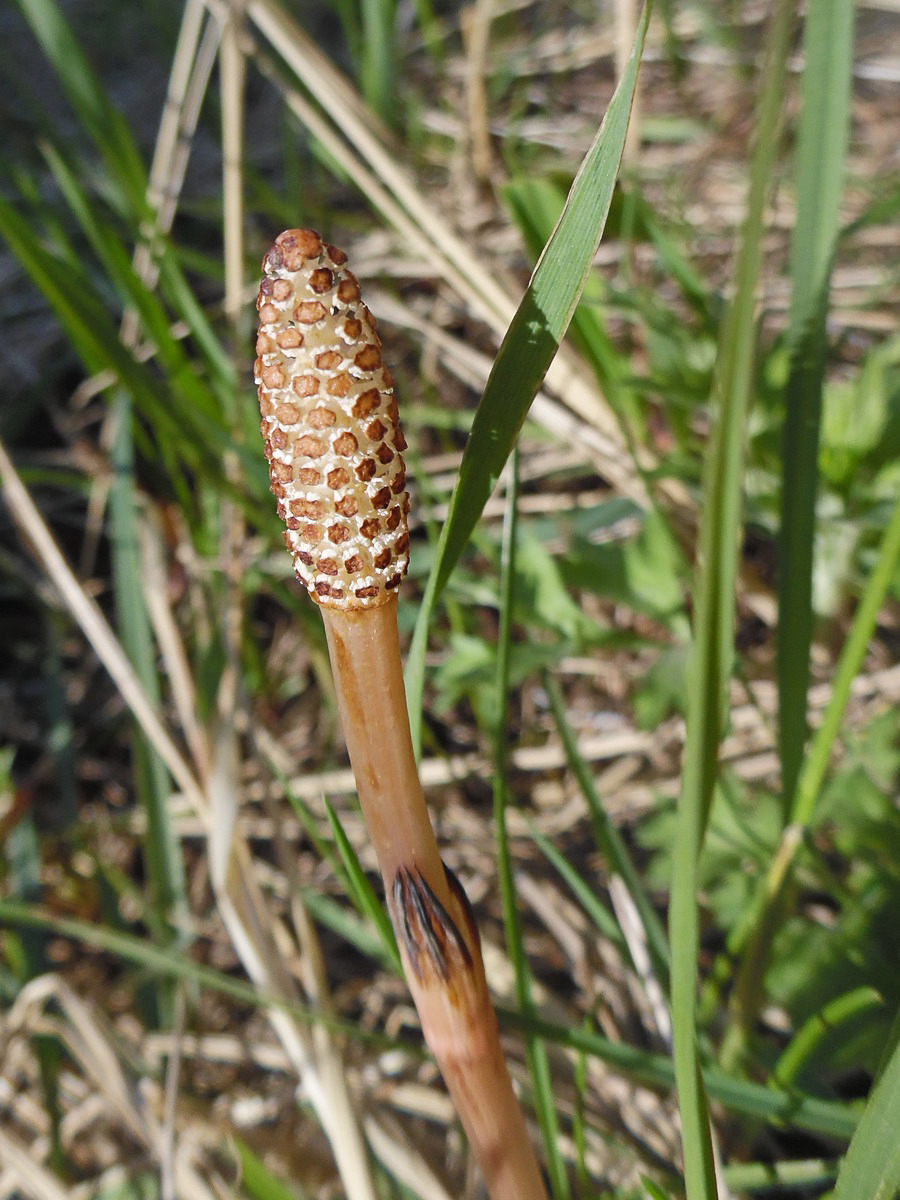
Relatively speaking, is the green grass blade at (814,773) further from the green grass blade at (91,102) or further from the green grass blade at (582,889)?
the green grass blade at (91,102)

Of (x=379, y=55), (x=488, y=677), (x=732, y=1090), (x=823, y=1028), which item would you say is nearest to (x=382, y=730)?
(x=732, y=1090)

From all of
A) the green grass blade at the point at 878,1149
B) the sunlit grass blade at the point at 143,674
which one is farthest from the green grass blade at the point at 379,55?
the green grass blade at the point at 878,1149

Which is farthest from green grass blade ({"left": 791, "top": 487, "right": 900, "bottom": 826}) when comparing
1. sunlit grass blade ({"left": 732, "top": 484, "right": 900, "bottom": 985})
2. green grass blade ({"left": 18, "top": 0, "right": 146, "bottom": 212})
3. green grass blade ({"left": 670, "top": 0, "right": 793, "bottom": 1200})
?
green grass blade ({"left": 18, "top": 0, "right": 146, "bottom": 212})

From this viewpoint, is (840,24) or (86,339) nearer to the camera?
(840,24)

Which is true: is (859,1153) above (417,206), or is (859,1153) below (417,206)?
below

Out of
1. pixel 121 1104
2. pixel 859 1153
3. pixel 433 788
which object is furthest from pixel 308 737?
pixel 859 1153

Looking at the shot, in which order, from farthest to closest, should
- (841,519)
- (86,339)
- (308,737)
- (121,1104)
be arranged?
(308,737)
(86,339)
(841,519)
(121,1104)

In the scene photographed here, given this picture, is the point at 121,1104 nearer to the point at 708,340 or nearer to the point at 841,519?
the point at 841,519

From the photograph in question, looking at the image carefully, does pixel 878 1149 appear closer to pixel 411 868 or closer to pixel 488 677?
pixel 411 868

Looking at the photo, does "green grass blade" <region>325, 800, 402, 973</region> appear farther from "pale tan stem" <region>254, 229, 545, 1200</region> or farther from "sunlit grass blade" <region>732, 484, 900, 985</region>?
"sunlit grass blade" <region>732, 484, 900, 985</region>
